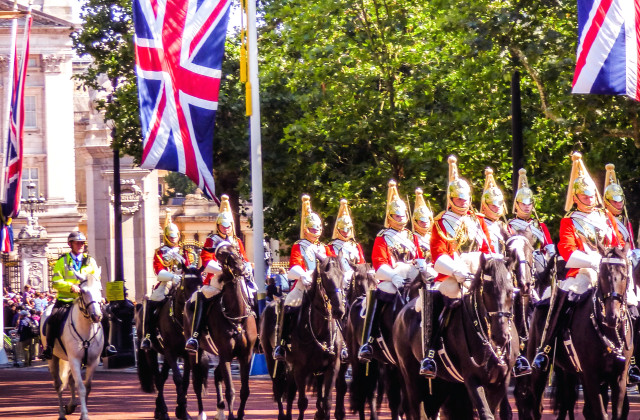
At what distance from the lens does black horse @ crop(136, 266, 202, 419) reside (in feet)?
61.8

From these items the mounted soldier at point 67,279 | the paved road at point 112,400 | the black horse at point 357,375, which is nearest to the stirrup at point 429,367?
the black horse at point 357,375

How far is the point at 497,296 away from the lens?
12.6 meters

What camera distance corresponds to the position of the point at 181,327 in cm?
1969

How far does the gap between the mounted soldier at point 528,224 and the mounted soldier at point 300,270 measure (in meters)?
2.32

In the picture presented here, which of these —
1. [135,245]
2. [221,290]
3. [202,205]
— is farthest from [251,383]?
[202,205]

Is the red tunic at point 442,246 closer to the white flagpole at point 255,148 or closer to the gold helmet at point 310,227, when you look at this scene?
the gold helmet at point 310,227

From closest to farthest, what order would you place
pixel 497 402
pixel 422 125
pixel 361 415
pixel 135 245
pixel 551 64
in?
pixel 497 402
pixel 361 415
pixel 551 64
pixel 422 125
pixel 135 245

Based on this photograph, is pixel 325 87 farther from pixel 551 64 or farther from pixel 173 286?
pixel 173 286

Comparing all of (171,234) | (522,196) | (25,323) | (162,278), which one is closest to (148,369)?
(162,278)

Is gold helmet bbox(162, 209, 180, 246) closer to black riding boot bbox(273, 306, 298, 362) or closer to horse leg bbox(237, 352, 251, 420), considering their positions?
horse leg bbox(237, 352, 251, 420)

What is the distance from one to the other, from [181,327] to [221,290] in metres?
1.71

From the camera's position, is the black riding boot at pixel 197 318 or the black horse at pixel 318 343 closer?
the black horse at pixel 318 343

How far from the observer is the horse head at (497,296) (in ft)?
41.5

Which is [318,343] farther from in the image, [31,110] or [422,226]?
[31,110]
